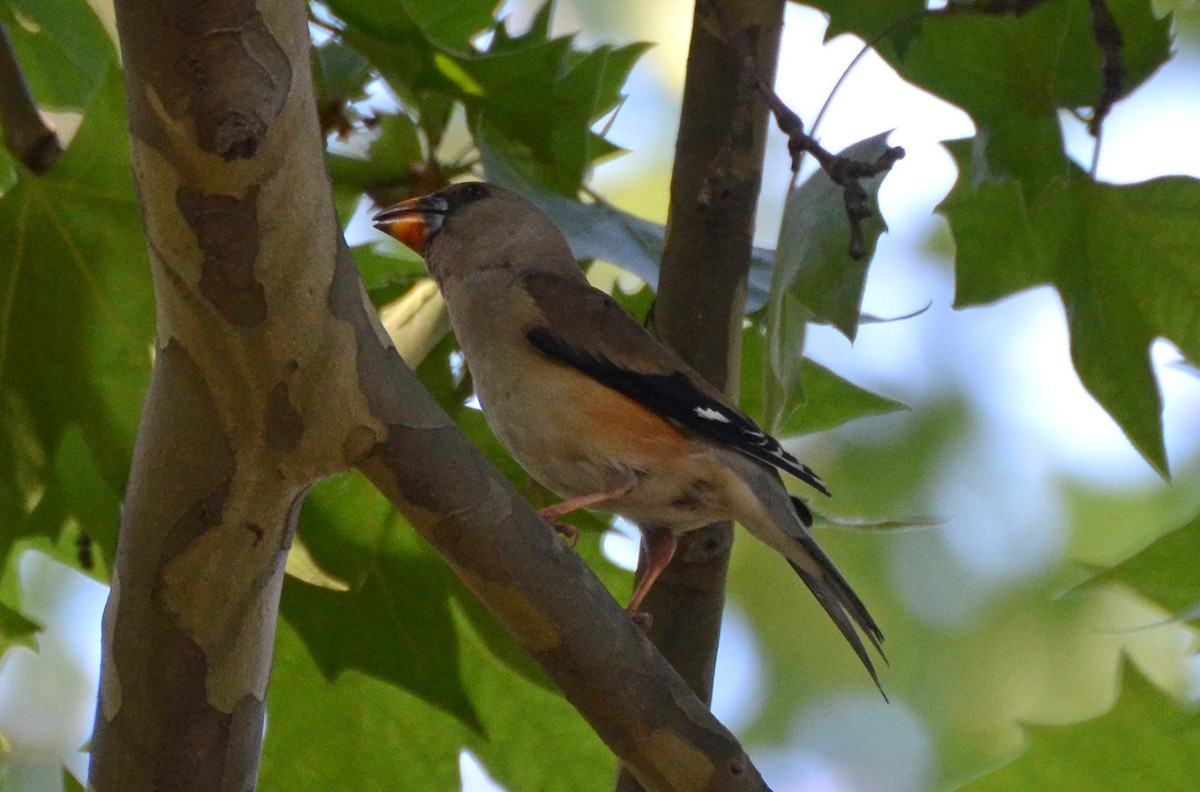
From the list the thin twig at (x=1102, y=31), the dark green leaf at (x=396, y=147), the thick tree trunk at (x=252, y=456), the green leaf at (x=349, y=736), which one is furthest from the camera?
the green leaf at (x=349, y=736)

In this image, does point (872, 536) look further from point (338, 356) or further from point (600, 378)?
point (338, 356)

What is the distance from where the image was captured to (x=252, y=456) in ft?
6.81

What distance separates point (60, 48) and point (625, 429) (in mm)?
1769

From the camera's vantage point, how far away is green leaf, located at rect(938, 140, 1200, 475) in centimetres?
287

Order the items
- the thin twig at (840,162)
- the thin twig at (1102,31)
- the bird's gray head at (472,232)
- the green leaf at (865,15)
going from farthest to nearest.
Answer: the bird's gray head at (472,232), the green leaf at (865,15), the thin twig at (1102,31), the thin twig at (840,162)

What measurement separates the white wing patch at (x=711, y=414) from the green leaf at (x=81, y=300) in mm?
1209

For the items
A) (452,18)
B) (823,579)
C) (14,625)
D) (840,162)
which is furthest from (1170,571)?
(14,625)

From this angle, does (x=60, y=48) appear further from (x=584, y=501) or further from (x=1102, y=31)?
(x=1102, y=31)

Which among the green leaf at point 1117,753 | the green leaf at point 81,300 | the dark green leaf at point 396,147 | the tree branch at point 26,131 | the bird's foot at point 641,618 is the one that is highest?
the dark green leaf at point 396,147

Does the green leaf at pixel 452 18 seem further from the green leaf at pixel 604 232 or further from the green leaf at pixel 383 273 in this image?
the green leaf at pixel 383 273

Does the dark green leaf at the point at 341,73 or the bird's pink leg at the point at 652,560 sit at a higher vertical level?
the dark green leaf at the point at 341,73

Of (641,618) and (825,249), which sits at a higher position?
(825,249)

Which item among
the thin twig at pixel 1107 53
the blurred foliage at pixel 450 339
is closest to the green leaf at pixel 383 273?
the blurred foliage at pixel 450 339

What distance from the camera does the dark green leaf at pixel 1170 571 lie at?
288 cm
